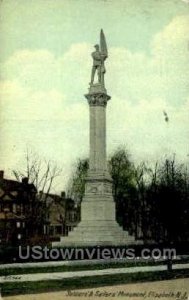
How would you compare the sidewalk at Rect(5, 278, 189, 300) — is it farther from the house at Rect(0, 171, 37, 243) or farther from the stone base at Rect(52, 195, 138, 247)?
the stone base at Rect(52, 195, 138, 247)

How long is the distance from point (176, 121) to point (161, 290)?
317 centimetres

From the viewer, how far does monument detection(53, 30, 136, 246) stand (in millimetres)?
12996

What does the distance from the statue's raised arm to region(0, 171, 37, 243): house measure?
2.89m

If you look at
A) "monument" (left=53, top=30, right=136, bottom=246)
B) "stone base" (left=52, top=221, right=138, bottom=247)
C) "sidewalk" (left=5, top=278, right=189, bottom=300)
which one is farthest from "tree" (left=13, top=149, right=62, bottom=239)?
"sidewalk" (left=5, top=278, right=189, bottom=300)

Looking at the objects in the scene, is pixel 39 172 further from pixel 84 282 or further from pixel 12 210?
pixel 84 282

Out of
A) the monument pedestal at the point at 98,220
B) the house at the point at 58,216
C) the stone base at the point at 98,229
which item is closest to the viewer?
the house at the point at 58,216

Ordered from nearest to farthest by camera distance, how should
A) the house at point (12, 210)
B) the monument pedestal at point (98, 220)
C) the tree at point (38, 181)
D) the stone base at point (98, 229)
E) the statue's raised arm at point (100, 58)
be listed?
the house at point (12, 210)
the statue's raised arm at point (100, 58)
the tree at point (38, 181)
the stone base at point (98, 229)
the monument pedestal at point (98, 220)

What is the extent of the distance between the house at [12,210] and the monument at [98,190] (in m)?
2.32

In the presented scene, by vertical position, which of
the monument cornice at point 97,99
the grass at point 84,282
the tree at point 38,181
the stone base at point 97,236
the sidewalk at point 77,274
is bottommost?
the grass at point 84,282

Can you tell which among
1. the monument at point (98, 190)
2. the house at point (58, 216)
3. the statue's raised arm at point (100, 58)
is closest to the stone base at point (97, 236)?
the monument at point (98, 190)

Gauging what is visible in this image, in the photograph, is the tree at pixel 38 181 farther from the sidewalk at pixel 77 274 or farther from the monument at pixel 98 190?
the monument at pixel 98 190

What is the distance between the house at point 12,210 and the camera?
377 inches

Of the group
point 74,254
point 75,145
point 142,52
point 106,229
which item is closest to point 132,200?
point 106,229

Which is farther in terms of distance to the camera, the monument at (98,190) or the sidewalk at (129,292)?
the monument at (98,190)
